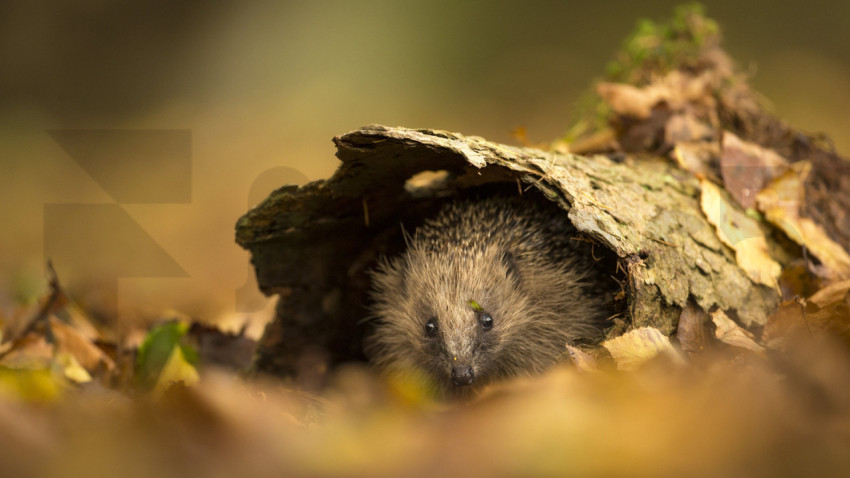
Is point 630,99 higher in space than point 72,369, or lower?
higher

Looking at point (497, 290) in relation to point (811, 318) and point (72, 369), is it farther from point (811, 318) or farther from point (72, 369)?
point (72, 369)

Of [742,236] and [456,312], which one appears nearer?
[456,312]

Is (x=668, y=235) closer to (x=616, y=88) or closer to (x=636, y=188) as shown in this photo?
(x=636, y=188)

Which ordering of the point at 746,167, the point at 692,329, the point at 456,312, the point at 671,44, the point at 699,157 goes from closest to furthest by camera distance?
the point at 692,329
the point at 456,312
the point at 746,167
the point at 699,157
the point at 671,44

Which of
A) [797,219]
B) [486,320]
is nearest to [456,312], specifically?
[486,320]

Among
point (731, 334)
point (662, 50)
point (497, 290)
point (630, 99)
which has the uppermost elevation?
point (662, 50)

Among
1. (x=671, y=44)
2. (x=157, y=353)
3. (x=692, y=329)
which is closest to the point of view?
(x=692, y=329)

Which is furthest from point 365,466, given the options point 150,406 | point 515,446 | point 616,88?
point 616,88

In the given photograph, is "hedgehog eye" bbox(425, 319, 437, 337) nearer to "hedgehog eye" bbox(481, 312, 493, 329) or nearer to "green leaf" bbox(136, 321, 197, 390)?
"hedgehog eye" bbox(481, 312, 493, 329)

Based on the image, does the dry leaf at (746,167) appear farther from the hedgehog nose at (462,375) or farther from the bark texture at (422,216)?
the hedgehog nose at (462,375)
